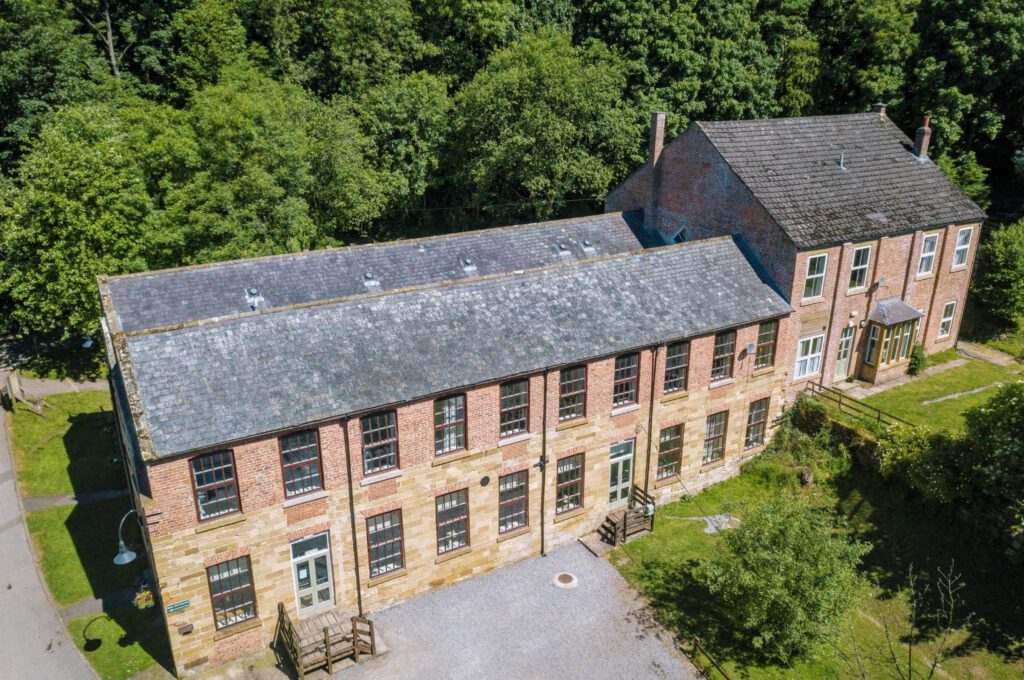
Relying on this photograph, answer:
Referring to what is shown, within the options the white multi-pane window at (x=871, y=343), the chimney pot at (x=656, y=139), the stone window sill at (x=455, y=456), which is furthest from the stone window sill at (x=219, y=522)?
the white multi-pane window at (x=871, y=343)

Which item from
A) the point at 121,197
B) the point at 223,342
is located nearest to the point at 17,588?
the point at 223,342

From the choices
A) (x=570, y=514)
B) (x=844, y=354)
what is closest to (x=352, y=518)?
(x=570, y=514)

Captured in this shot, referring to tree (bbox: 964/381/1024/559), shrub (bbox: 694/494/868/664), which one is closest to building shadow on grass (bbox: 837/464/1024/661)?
tree (bbox: 964/381/1024/559)

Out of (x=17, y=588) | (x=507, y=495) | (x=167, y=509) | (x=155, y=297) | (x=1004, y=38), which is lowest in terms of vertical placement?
(x=17, y=588)

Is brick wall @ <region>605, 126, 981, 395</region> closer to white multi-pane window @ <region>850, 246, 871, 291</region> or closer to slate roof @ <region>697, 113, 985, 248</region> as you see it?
white multi-pane window @ <region>850, 246, 871, 291</region>

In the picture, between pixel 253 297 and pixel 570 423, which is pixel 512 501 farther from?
pixel 253 297

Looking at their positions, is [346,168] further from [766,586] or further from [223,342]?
[766,586]

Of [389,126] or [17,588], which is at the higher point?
[389,126]
